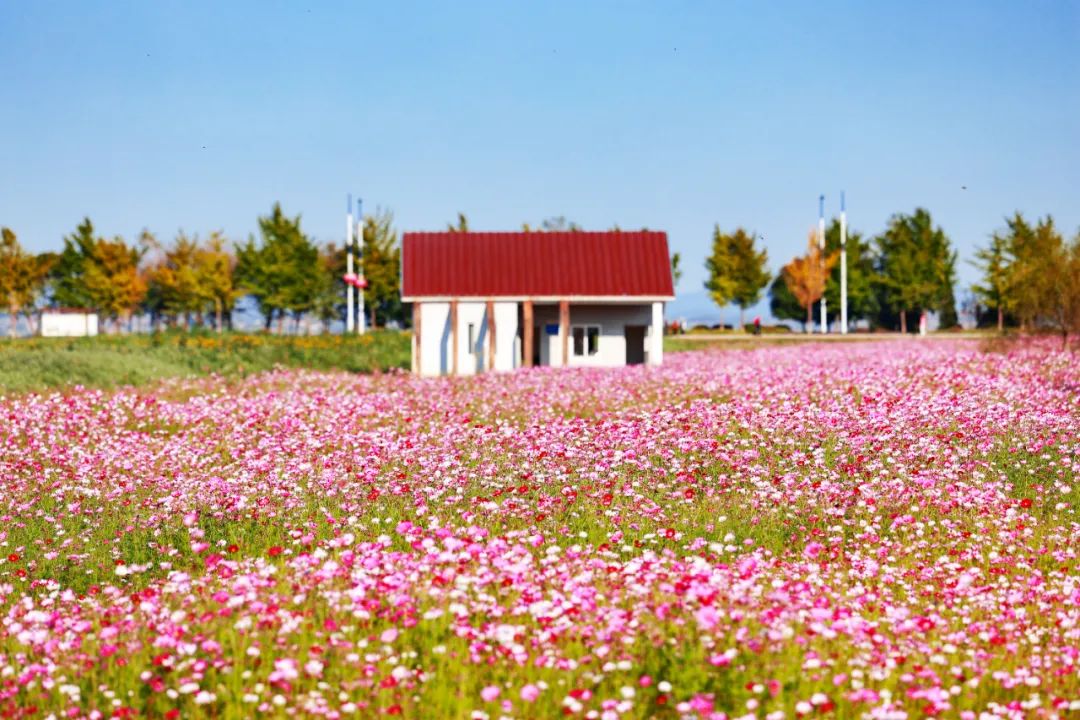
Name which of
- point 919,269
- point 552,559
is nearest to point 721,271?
point 919,269

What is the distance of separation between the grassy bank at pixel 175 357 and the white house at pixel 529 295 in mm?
3250

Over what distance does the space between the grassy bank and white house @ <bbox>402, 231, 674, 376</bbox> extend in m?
3.25

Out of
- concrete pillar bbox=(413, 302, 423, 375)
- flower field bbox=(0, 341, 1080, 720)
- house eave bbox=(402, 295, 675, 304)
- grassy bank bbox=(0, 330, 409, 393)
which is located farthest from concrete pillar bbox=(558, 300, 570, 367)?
flower field bbox=(0, 341, 1080, 720)

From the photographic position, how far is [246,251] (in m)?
68.6

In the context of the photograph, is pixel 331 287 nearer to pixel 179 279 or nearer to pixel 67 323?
pixel 179 279

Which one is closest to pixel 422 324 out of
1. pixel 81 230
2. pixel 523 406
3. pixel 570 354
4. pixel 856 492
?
pixel 570 354

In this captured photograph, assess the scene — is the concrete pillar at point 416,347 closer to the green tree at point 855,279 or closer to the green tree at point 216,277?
the green tree at point 216,277

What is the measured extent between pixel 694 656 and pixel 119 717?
10.0ft

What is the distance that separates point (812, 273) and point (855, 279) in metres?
3.25

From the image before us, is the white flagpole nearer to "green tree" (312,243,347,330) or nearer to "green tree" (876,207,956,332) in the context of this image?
"green tree" (876,207,956,332)

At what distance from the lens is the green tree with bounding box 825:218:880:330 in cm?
7425

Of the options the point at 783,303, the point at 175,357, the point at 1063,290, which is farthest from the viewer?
the point at 783,303

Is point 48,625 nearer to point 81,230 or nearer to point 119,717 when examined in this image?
point 119,717

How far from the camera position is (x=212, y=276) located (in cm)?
6869
